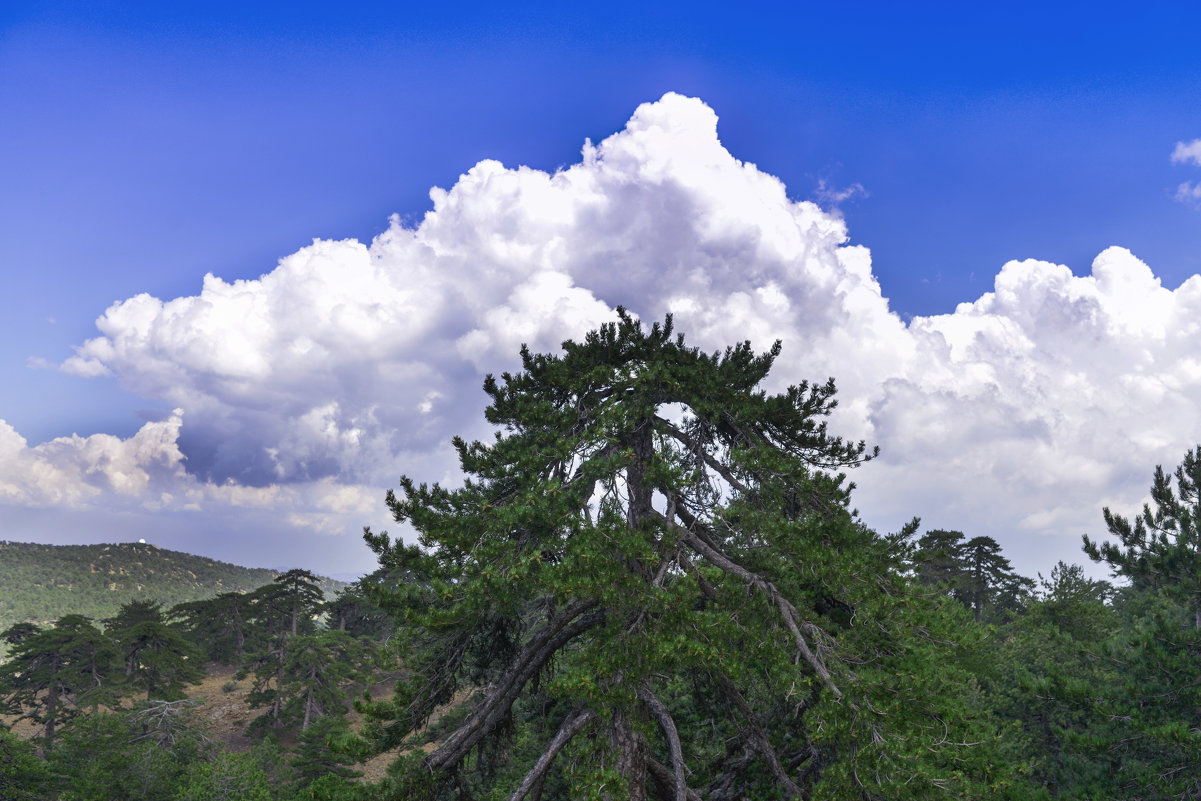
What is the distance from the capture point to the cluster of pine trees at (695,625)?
7977 mm

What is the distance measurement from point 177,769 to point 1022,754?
32.5 meters

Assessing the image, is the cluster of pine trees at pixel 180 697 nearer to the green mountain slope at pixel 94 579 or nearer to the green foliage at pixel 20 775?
the green foliage at pixel 20 775

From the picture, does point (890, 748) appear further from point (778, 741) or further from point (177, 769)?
point (177, 769)

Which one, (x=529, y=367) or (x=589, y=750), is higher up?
(x=529, y=367)

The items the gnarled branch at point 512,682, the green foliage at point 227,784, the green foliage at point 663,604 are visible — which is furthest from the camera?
the green foliage at point 227,784

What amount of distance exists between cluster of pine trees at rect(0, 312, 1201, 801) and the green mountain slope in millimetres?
90974

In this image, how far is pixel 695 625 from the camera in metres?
8.23

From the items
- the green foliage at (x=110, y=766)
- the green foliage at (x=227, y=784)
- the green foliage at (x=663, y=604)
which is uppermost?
the green foliage at (x=663, y=604)

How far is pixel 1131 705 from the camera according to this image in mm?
14023

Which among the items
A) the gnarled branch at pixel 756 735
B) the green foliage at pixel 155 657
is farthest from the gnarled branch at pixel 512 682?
the green foliage at pixel 155 657

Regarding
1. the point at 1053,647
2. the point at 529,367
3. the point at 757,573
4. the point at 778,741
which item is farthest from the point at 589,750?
the point at 1053,647

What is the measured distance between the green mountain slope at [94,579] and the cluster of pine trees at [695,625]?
91.0 meters

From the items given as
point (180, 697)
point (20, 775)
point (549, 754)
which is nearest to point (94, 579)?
point (180, 697)

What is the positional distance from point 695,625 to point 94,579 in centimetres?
13149
